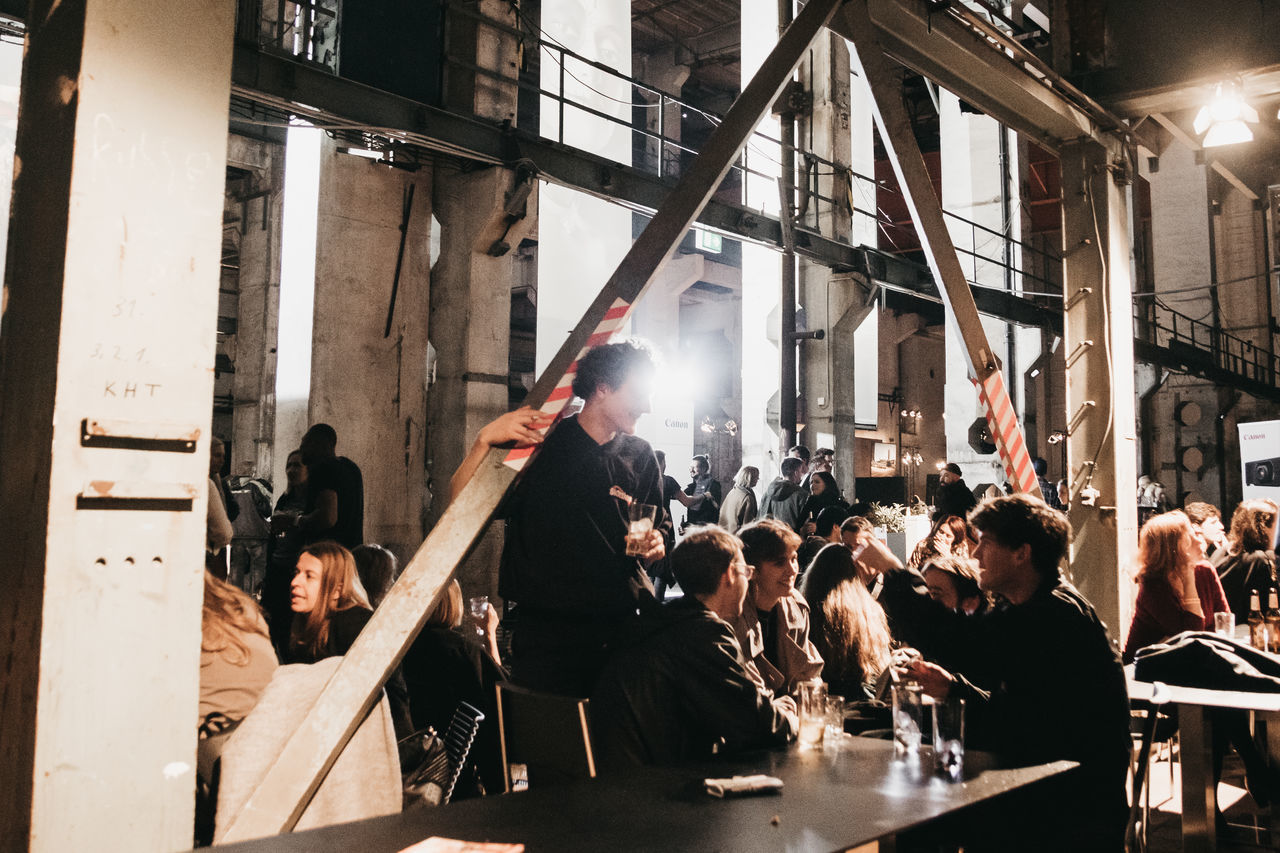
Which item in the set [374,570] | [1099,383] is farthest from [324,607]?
[1099,383]

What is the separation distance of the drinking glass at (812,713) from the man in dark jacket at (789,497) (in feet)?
Result: 19.2

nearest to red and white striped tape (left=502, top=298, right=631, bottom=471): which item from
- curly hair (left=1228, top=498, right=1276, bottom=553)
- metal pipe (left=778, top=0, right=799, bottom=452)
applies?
Answer: curly hair (left=1228, top=498, right=1276, bottom=553)

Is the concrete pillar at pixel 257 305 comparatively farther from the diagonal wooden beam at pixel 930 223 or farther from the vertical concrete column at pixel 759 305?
the diagonal wooden beam at pixel 930 223

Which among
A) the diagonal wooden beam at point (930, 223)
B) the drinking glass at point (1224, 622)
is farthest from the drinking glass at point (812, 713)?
the drinking glass at point (1224, 622)

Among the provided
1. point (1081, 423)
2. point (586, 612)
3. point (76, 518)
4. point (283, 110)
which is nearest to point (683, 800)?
point (586, 612)

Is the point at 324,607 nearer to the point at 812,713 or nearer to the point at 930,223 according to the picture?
the point at 812,713

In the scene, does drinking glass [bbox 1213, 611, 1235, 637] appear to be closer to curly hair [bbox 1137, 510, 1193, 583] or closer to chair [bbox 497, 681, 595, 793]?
curly hair [bbox 1137, 510, 1193, 583]

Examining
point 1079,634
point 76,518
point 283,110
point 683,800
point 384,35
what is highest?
point 384,35

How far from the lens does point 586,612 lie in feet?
10.4

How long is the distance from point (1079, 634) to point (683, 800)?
1.35m

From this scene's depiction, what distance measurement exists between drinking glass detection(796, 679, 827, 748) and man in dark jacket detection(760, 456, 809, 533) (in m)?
5.85

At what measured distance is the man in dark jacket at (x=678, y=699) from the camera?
2.90 meters

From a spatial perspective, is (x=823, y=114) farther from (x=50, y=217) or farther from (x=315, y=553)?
(x=50, y=217)

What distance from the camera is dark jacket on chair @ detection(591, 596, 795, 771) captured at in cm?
290
